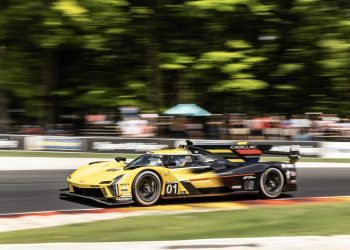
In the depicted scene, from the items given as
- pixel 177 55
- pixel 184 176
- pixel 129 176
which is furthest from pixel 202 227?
pixel 177 55

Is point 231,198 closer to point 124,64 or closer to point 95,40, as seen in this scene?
point 95,40

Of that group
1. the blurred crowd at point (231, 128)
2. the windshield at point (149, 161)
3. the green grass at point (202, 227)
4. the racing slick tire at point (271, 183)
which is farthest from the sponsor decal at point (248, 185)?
the blurred crowd at point (231, 128)

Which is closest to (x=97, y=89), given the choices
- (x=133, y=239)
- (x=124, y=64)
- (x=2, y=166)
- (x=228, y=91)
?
(x=124, y=64)

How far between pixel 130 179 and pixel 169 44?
1936cm

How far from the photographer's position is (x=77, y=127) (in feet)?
82.8

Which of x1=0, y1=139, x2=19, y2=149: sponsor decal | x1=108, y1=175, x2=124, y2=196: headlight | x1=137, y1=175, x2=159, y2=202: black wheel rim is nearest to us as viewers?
x1=108, y1=175, x2=124, y2=196: headlight

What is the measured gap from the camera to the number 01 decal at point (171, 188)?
10289mm

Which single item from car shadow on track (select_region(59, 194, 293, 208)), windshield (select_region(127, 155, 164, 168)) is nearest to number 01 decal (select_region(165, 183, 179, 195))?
car shadow on track (select_region(59, 194, 293, 208))

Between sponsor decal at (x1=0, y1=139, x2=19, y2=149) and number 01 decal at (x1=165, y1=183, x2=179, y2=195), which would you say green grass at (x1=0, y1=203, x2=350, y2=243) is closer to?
number 01 decal at (x1=165, y1=183, x2=179, y2=195)

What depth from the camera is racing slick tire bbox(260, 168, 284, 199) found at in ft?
37.1

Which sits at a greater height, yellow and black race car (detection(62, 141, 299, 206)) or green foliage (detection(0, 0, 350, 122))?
green foliage (detection(0, 0, 350, 122))

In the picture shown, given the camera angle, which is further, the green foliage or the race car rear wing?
the green foliage

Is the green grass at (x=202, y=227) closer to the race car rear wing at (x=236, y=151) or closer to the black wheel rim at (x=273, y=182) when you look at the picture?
the black wheel rim at (x=273, y=182)

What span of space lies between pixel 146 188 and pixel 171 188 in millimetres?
475
